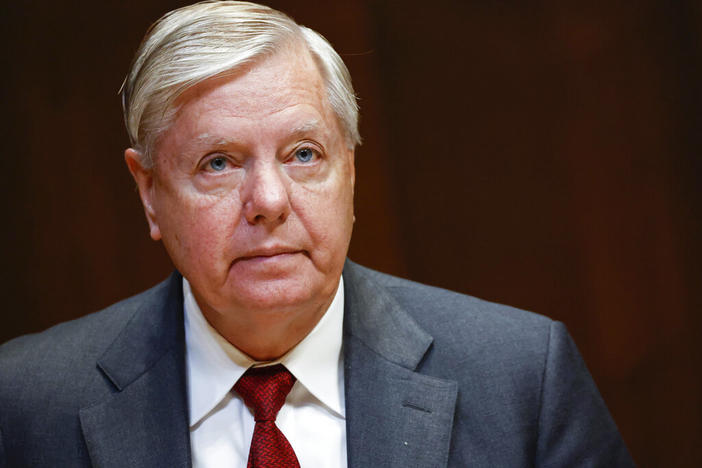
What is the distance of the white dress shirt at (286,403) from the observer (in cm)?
192

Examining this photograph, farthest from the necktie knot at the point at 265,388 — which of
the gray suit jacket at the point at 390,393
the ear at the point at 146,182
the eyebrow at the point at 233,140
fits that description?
the eyebrow at the point at 233,140

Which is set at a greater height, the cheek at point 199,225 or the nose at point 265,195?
the nose at point 265,195

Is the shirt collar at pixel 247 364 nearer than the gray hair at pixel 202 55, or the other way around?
the gray hair at pixel 202 55

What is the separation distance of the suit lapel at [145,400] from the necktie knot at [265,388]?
146 millimetres

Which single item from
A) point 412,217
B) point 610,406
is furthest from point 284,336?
point 610,406

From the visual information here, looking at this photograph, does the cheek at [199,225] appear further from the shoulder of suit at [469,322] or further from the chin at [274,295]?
the shoulder of suit at [469,322]

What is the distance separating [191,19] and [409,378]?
3.02 ft

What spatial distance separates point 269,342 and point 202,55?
0.64 m

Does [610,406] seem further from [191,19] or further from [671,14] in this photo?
[191,19]

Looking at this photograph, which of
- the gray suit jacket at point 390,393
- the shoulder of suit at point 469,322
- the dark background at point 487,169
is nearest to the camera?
the gray suit jacket at point 390,393

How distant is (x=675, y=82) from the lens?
256cm

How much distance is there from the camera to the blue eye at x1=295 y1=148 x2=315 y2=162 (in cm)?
188

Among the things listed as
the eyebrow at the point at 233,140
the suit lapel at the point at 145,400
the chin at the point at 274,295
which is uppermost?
the eyebrow at the point at 233,140

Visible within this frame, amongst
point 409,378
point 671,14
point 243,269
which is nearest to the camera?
point 243,269
